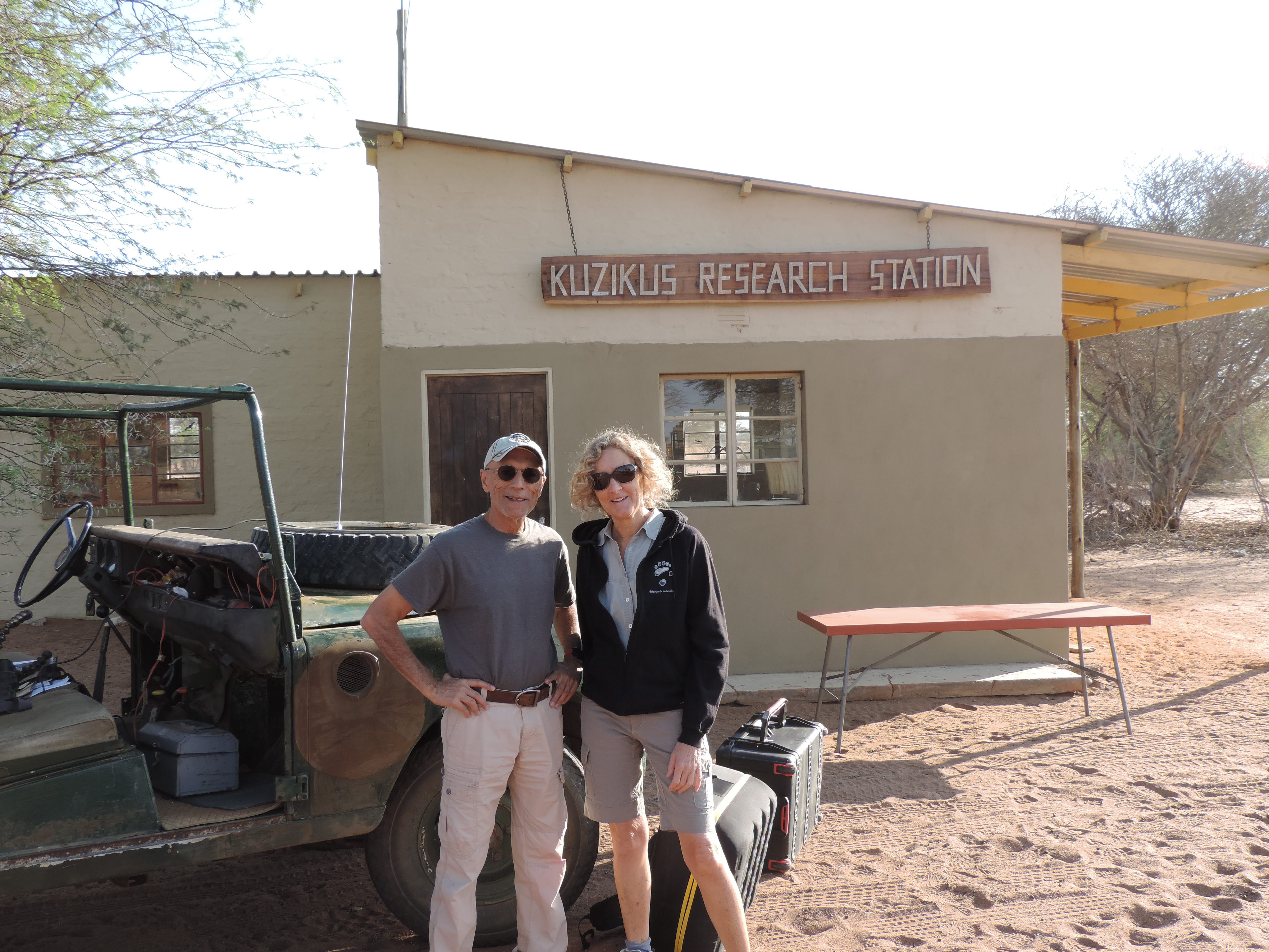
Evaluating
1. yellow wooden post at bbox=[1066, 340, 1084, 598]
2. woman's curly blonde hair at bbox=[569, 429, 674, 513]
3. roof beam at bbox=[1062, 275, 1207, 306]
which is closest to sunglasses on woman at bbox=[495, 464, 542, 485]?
woman's curly blonde hair at bbox=[569, 429, 674, 513]

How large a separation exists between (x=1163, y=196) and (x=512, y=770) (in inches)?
849

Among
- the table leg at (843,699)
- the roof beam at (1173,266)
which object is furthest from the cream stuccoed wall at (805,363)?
the table leg at (843,699)

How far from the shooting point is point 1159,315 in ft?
32.5

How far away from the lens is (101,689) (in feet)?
13.1

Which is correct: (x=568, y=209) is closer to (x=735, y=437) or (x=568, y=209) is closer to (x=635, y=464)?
(x=735, y=437)

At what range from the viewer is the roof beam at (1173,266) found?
803cm

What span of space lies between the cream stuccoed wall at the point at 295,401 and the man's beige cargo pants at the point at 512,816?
295 inches

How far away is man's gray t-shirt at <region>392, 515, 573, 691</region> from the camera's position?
2.90 meters

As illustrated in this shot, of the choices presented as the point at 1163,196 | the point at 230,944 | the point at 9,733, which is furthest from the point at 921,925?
the point at 1163,196

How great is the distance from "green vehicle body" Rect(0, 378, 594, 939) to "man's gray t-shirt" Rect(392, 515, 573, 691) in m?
0.49

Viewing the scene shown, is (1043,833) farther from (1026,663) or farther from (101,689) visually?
(101,689)

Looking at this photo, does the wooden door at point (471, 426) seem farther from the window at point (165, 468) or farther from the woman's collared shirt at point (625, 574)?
the woman's collared shirt at point (625, 574)

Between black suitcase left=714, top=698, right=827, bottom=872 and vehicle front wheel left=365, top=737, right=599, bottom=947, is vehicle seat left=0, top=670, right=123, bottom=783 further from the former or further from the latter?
black suitcase left=714, top=698, right=827, bottom=872

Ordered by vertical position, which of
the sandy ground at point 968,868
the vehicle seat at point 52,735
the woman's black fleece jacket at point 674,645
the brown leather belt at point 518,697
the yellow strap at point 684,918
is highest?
the woman's black fleece jacket at point 674,645
